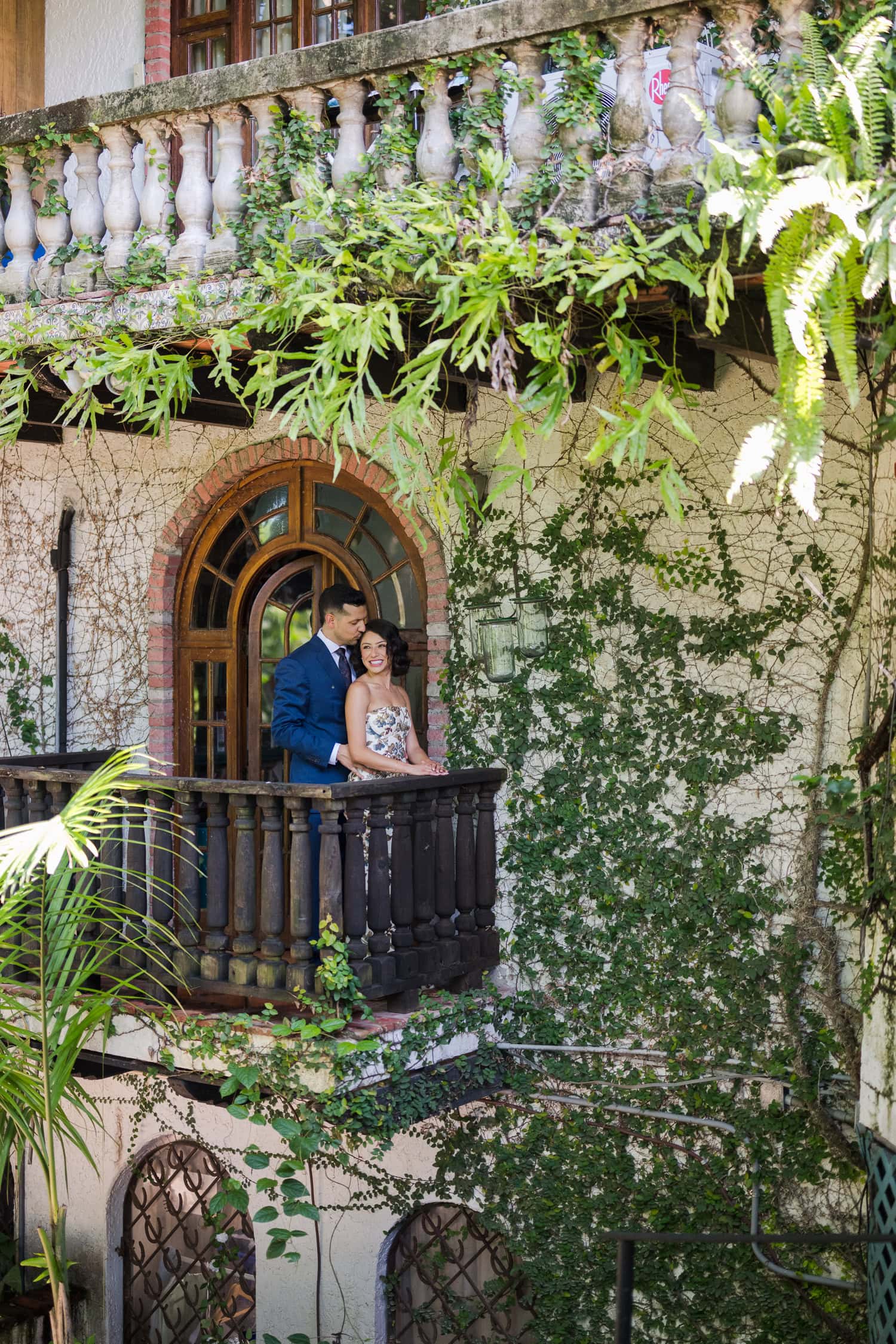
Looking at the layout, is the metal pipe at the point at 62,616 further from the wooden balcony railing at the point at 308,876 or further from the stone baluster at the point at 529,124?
the stone baluster at the point at 529,124

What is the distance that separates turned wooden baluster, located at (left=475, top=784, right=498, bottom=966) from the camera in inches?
276

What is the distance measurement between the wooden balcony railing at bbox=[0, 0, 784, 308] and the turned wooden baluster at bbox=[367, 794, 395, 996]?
2.59 meters

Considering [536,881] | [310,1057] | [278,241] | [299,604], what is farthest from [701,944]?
[278,241]

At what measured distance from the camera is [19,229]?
22.9 ft

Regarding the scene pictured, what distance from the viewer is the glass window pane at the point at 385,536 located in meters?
7.77

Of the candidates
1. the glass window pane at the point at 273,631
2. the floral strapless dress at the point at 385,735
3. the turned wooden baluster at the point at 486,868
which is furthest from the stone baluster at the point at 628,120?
the glass window pane at the point at 273,631

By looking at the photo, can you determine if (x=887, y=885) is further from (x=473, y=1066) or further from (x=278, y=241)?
(x=278, y=241)

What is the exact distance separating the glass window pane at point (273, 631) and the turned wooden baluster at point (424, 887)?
2.06 metres

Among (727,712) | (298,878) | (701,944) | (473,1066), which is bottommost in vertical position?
(473,1066)

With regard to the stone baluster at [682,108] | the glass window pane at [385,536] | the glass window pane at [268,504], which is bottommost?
the glass window pane at [385,536]

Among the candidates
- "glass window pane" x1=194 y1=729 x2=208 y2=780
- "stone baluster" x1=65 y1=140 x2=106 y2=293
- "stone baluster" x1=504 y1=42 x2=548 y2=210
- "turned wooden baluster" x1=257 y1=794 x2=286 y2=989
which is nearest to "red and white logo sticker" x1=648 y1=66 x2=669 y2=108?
"stone baluster" x1=504 y1=42 x2=548 y2=210

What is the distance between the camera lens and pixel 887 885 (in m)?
5.57

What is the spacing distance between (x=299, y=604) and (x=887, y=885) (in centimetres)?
402

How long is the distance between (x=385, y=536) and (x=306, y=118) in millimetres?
2461
